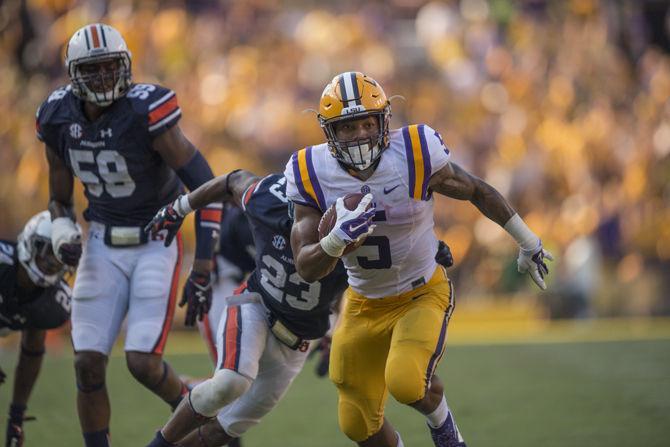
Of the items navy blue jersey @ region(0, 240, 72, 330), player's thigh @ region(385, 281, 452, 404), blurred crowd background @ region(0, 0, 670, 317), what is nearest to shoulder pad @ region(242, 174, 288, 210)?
player's thigh @ region(385, 281, 452, 404)

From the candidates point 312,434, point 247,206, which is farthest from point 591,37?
point 247,206

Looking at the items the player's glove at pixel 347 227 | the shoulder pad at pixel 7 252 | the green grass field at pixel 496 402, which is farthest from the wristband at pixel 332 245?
the shoulder pad at pixel 7 252

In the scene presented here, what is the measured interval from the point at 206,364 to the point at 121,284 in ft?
13.0

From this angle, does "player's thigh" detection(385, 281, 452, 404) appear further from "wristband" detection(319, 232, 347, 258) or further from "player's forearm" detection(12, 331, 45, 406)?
"player's forearm" detection(12, 331, 45, 406)

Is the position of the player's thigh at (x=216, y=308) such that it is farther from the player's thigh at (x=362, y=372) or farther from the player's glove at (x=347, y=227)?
the player's glove at (x=347, y=227)

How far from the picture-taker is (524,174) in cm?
1234

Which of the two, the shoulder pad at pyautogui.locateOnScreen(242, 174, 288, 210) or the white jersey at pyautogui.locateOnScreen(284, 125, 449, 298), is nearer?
the white jersey at pyautogui.locateOnScreen(284, 125, 449, 298)

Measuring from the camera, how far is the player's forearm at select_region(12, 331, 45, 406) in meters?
5.59

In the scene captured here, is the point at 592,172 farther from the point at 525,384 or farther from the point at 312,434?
the point at 312,434

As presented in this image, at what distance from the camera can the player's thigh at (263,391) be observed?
490 centimetres

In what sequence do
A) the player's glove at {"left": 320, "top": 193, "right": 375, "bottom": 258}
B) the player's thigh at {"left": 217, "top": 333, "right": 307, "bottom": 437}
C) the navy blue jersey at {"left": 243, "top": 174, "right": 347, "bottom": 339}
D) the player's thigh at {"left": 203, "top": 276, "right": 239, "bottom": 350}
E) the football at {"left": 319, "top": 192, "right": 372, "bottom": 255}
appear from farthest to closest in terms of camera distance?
the player's thigh at {"left": 203, "top": 276, "right": 239, "bottom": 350} < the player's thigh at {"left": 217, "top": 333, "right": 307, "bottom": 437} < the navy blue jersey at {"left": 243, "top": 174, "right": 347, "bottom": 339} < the football at {"left": 319, "top": 192, "right": 372, "bottom": 255} < the player's glove at {"left": 320, "top": 193, "right": 375, "bottom": 258}

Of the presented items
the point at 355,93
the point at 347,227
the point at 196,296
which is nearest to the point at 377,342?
the point at 347,227

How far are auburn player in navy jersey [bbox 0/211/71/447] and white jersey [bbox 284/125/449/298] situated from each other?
1.74 metres

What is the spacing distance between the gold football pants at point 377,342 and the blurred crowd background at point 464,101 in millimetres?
6750
